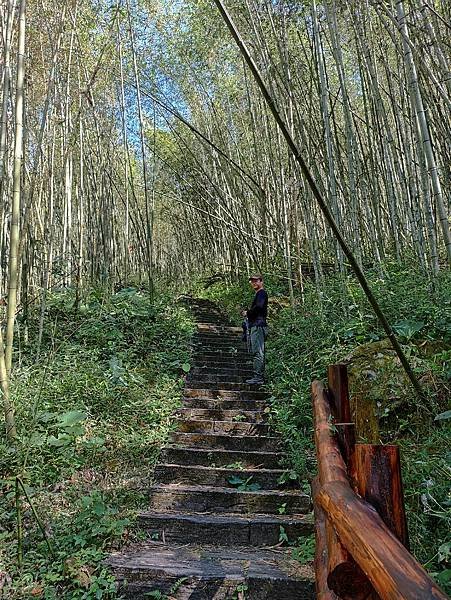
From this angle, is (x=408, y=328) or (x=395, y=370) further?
(x=408, y=328)

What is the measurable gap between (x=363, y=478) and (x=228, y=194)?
6783 millimetres

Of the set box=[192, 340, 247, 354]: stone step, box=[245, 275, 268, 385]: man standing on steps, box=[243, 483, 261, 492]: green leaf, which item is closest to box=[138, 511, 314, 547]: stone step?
box=[243, 483, 261, 492]: green leaf

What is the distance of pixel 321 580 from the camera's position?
1.38m

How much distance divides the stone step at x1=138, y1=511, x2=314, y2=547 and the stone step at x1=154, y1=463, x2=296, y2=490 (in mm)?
403

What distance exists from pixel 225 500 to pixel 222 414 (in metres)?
1.05

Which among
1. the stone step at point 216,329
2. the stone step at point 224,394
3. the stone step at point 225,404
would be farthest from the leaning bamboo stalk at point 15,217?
the stone step at point 216,329

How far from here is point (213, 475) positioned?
122 inches

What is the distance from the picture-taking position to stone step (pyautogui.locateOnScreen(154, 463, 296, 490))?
3.02 meters

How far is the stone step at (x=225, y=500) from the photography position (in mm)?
2754

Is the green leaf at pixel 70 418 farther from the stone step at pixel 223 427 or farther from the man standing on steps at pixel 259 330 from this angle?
the man standing on steps at pixel 259 330

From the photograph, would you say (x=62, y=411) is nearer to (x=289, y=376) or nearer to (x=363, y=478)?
(x=289, y=376)

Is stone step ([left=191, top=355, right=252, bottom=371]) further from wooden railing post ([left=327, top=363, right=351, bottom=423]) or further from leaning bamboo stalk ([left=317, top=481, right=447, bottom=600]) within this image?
leaning bamboo stalk ([left=317, top=481, right=447, bottom=600])

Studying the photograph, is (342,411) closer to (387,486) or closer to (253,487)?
(387,486)

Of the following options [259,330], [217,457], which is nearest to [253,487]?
[217,457]
